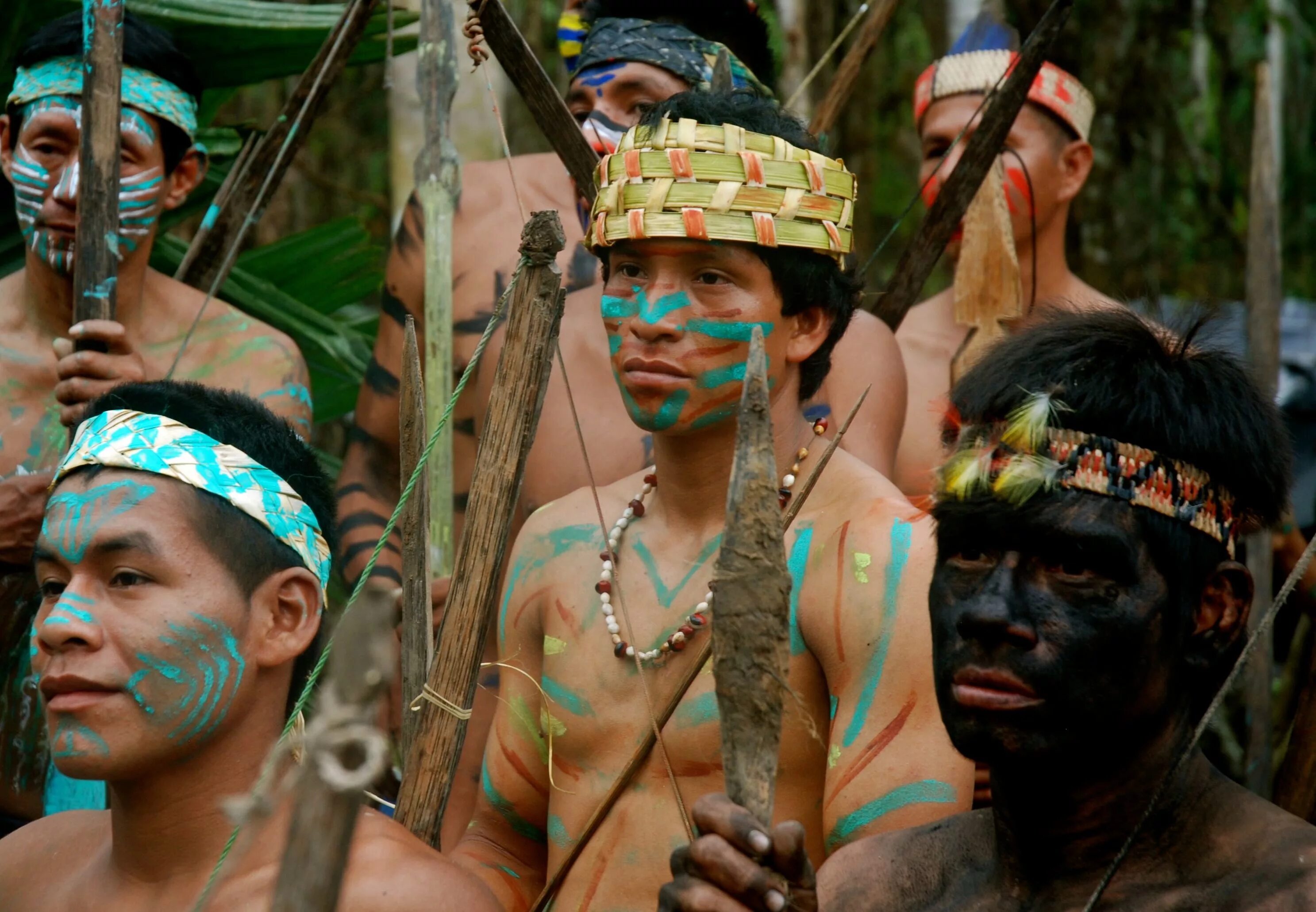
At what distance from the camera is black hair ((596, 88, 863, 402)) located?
3195 mm

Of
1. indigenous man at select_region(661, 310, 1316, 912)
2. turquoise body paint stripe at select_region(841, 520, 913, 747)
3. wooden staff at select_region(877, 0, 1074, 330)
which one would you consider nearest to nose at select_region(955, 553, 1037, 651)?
indigenous man at select_region(661, 310, 1316, 912)

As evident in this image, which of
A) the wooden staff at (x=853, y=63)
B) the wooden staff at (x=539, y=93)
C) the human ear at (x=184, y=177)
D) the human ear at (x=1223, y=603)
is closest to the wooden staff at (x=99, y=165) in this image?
the human ear at (x=184, y=177)

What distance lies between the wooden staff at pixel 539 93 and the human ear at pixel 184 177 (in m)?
1.14

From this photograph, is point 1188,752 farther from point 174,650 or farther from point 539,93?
point 539,93

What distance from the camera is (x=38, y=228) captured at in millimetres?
4195

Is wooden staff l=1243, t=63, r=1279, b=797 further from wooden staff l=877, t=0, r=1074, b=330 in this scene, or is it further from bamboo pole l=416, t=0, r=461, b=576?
bamboo pole l=416, t=0, r=461, b=576

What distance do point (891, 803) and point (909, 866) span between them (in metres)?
0.33

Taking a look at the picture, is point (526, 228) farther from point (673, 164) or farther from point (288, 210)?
point (288, 210)

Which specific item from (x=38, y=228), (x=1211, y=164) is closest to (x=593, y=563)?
(x=38, y=228)

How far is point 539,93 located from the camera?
3.65 metres

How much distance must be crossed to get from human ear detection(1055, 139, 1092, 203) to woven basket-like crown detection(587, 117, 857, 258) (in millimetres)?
2095

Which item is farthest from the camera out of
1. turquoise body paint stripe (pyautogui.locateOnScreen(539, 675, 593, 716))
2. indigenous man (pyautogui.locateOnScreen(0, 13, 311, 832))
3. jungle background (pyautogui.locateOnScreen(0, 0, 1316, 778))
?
jungle background (pyautogui.locateOnScreen(0, 0, 1316, 778))

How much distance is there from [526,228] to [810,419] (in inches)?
37.3

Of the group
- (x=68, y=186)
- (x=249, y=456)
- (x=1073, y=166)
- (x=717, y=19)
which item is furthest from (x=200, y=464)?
(x=1073, y=166)
